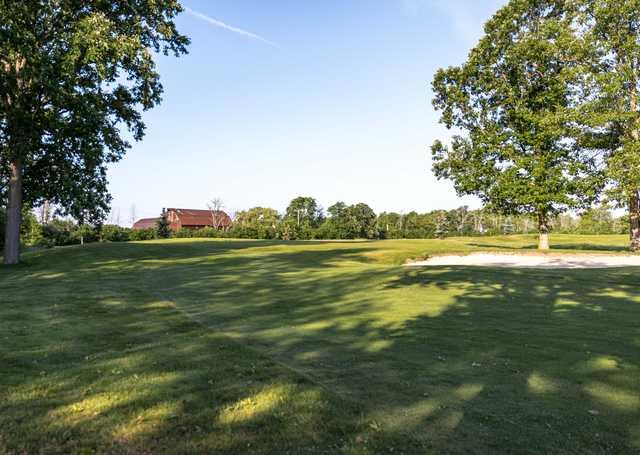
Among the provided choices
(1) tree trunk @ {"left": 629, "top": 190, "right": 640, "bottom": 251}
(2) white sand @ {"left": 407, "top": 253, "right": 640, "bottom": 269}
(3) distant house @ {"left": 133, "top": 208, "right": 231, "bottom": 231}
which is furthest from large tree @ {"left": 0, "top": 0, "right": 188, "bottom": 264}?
(3) distant house @ {"left": 133, "top": 208, "right": 231, "bottom": 231}

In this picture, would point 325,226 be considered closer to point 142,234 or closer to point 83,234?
point 142,234

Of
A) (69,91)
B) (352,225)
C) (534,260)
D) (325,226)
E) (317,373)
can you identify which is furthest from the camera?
(352,225)

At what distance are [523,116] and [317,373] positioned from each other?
1316 inches

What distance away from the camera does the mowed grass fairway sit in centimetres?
404

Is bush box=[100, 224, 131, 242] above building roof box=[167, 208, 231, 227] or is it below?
below

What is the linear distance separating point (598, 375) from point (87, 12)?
2725cm

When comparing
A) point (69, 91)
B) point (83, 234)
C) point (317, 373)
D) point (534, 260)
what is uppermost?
point (69, 91)

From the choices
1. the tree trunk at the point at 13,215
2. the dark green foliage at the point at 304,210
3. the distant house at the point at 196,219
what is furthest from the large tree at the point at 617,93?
the distant house at the point at 196,219

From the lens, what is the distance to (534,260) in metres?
27.4

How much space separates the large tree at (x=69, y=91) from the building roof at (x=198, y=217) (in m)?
77.9

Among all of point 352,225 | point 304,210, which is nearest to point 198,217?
point 304,210

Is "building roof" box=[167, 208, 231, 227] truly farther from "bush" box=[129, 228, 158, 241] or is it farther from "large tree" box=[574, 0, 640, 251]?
"large tree" box=[574, 0, 640, 251]

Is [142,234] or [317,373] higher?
[142,234]

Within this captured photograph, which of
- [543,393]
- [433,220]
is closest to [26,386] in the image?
[543,393]
